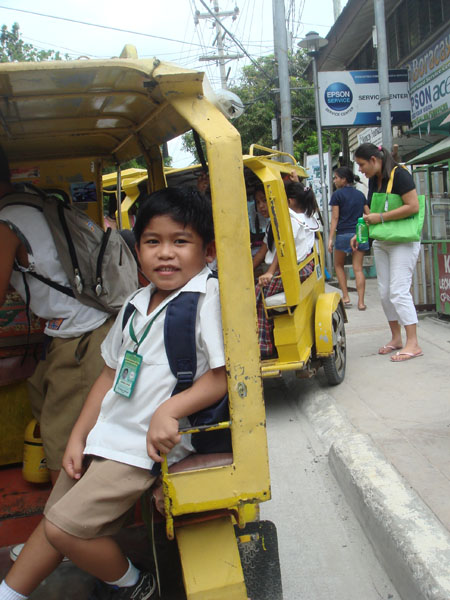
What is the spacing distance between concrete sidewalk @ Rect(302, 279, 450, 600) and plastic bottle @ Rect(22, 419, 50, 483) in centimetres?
158

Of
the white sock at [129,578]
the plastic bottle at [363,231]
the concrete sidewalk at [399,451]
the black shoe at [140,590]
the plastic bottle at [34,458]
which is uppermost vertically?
the plastic bottle at [363,231]

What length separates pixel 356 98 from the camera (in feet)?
36.0

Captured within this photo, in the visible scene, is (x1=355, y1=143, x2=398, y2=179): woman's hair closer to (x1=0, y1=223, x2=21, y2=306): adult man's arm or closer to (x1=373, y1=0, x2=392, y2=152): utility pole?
(x1=373, y1=0, x2=392, y2=152): utility pole

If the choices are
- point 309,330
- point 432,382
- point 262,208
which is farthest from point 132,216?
point 432,382

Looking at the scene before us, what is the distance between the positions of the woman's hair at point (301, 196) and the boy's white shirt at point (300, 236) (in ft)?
0.38

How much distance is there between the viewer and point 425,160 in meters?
6.62

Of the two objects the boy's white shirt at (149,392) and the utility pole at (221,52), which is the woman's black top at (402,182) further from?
the utility pole at (221,52)

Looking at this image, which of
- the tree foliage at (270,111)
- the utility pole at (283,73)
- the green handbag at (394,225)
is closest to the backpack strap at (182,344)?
the green handbag at (394,225)

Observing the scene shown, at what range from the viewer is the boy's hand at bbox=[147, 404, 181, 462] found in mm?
1694

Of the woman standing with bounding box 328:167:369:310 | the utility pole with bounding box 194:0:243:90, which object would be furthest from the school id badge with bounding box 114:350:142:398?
the utility pole with bounding box 194:0:243:90

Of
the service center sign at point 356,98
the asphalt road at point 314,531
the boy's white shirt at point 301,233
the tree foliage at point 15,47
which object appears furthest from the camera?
the tree foliage at point 15,47

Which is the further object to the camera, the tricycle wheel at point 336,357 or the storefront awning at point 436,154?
the storefront awning at point 436,154

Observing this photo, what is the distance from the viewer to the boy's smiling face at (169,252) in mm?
1943

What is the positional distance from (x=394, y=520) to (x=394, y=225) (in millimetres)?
3043
